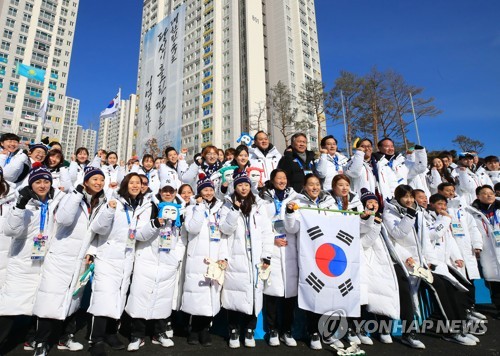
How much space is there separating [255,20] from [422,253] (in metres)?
57.9

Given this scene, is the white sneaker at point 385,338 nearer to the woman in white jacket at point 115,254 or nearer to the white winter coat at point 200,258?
the white winter coat at point 200,258

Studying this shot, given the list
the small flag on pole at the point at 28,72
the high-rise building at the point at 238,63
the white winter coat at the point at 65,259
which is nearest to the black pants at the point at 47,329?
the white winter coat at the point at 65,259

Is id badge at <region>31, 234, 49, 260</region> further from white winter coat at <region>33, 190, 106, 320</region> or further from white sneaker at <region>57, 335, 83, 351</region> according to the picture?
white sneaker at <region>57, 335, 83, 351</region>

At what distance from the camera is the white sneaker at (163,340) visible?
372 cm

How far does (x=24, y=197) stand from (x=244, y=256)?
9.42 feet

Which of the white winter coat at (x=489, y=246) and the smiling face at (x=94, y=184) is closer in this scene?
the smiling face at (x=94, y=184)

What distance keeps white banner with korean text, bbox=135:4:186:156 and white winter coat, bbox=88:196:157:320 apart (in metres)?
22.8

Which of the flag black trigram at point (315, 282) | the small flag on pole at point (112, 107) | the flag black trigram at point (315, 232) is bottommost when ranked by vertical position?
the flag black trigram at point (315, 282)

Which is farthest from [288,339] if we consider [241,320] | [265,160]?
[265,160]

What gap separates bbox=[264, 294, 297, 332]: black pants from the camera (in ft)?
12.8

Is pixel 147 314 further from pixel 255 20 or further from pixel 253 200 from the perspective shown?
pixel 255 20

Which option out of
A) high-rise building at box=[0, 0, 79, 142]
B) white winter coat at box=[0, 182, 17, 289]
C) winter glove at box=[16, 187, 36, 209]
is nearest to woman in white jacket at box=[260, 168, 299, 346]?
winter glove at box=[16, 187, 36, 209]

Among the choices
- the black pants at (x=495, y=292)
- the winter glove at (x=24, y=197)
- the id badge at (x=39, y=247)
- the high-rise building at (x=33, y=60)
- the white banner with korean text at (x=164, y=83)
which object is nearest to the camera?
the winter glove at (x=24, y=197)

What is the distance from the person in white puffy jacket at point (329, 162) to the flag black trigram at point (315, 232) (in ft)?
6.10
